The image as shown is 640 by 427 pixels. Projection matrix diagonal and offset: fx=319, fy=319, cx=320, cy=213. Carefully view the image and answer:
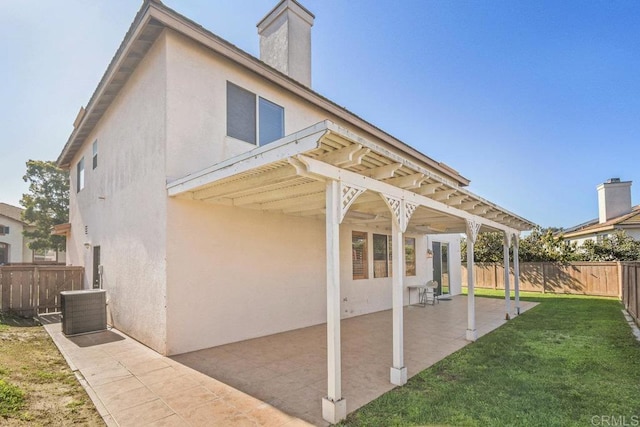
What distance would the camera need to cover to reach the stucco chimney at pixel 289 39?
9734mm

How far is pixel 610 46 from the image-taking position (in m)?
9.95

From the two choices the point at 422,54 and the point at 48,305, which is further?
the point at 422,54

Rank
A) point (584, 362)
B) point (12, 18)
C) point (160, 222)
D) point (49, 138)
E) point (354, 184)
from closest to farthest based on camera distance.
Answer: point (354, 184) < point (584, 362) < point (160, 222) < point (12, 18) < point (49, 138)

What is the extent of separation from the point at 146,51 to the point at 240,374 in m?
6.75

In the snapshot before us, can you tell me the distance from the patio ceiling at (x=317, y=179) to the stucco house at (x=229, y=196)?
24 mm

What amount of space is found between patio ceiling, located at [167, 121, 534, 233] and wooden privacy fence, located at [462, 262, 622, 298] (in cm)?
1122

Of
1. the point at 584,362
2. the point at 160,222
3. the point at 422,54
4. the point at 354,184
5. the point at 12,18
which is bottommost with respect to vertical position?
the point at 584,362

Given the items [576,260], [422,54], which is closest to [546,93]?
[422,54]

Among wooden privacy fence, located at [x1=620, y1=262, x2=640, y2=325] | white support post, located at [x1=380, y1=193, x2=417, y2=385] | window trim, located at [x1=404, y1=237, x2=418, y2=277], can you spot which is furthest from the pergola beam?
window trim, located at [x1=404, y1=237, x2=418, y2=277]

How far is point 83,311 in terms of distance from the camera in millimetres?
7133

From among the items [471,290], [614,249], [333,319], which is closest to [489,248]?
[614,249]

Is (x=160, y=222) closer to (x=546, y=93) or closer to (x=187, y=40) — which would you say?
(x=187, y=40)

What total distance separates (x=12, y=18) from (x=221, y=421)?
10100 mm

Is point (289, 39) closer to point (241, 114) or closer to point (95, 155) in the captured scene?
point (241, 114)
